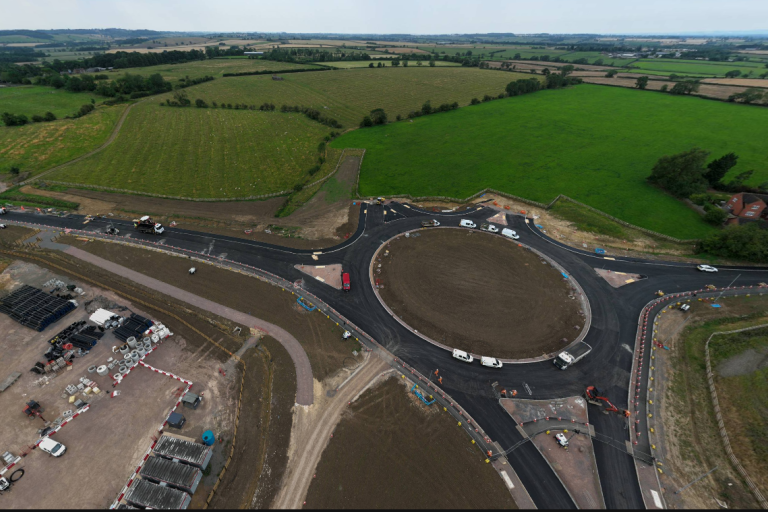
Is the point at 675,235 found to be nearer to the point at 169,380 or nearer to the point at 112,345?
the point at 169,380

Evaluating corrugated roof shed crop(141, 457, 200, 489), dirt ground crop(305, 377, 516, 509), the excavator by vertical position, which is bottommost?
dirt ground crop(305, 377, 516, 509)

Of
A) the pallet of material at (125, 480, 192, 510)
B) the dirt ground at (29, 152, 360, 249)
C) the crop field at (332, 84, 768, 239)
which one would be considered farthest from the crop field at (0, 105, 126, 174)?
the pallet of material at (125, 480, 192, 510)

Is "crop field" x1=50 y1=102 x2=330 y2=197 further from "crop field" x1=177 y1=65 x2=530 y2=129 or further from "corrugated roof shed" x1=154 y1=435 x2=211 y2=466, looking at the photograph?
"corrugated roof shed" x1=154 y1=435 x2=211 y2=466

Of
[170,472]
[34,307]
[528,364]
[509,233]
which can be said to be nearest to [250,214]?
[34,307]

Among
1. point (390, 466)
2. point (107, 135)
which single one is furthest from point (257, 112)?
point (390, 466)

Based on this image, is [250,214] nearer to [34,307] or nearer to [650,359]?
[34,307]

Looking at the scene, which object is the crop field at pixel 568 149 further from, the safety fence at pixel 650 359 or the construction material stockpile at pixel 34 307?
the construction material stockpile at pixel 34 307

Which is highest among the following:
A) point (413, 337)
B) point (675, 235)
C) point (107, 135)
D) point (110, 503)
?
point (107, 135)
